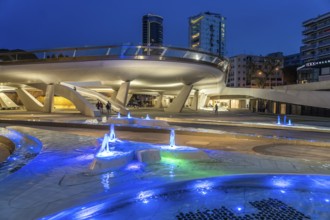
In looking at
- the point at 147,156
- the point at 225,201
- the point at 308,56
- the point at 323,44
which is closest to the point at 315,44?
the point at 323,44

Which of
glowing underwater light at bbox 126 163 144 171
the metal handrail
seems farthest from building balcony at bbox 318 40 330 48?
glowing underwater light at bbox 126 163 144 171

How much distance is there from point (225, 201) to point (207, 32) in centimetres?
16411

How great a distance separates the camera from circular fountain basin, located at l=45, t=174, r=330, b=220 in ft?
14.2

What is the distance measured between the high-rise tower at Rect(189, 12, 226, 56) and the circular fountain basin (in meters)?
156

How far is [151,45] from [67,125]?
570 inches

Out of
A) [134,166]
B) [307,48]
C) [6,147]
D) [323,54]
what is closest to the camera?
[134,166]

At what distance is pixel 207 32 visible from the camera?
161625 mm

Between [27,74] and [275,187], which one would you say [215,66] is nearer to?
[27,74]

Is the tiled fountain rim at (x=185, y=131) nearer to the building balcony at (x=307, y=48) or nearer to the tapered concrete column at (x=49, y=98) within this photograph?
the tapered concrete column at (x=49, y=98)

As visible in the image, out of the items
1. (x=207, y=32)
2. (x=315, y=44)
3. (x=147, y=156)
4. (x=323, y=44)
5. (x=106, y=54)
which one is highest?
(x=207, y=32)

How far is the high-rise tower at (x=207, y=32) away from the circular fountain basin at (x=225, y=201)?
156221 mm

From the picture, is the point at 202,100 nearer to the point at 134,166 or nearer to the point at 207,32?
the point at 134,166

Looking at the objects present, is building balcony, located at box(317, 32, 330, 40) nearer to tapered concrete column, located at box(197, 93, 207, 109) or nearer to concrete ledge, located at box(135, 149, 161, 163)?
tapered concrete column, located at box(197, 93, 207, 109)

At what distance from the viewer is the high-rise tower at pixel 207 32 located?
160250 mm
